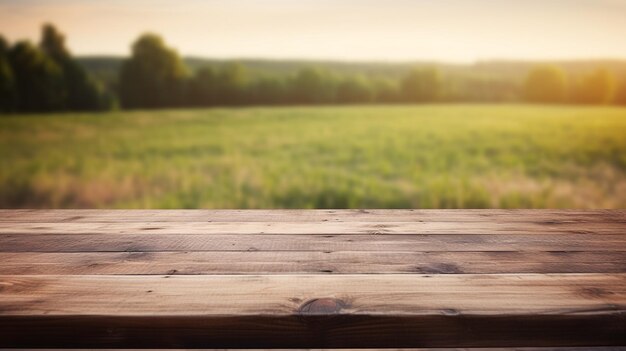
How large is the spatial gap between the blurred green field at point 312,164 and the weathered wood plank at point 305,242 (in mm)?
4218

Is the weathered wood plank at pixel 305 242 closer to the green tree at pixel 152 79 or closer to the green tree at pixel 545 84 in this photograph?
the green tree at pixel 152 79

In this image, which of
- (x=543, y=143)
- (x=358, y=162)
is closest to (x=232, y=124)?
(x=358, y=162)

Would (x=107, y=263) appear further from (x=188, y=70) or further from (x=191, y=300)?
(x=188, y=70)

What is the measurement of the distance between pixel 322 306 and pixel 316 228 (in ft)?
1.89

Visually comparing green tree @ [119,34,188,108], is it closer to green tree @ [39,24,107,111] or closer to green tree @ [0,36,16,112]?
green tree @ [39,24,107,111]

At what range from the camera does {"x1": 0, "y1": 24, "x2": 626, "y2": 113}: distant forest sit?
18.4 meters

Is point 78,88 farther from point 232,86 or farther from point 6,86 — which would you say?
point 232,86

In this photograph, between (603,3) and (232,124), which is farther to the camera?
(232,124)

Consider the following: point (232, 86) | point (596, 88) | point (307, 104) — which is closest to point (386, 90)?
point (307, 104)

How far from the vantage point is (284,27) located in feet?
48.2

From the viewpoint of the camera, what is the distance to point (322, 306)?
82cm

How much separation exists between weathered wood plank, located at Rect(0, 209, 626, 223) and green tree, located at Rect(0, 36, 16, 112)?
56.5ft

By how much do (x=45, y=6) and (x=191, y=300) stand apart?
1151 centimetres

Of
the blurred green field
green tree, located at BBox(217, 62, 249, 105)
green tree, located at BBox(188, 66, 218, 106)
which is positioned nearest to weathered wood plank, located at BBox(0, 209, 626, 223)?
the blurred green field
